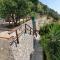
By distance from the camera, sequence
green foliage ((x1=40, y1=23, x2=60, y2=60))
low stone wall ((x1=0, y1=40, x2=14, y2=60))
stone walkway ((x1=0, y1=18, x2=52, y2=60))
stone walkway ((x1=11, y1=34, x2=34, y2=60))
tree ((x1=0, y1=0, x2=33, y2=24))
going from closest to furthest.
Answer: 1. green foliage ((x1=40, y1=23, x2=60, y2=60))
2. low stone wall ((x1=0, y1=40, x2=14, y2=60))
3. stone walkway ((x1=0, y1=18, x2=52, y2=60))
4. stone walkway ((x1=11, y1=34, x2=34, y2=60))
5. tree ((x1=0, y1=0, x2=33, y2=24))

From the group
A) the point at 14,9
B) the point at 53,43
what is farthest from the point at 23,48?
the point at 14,9

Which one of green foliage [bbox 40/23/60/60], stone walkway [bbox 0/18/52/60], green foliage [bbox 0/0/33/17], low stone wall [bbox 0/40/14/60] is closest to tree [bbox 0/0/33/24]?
green foliage [bbox 0/0/33/17]

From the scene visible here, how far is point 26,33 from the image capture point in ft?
41.0

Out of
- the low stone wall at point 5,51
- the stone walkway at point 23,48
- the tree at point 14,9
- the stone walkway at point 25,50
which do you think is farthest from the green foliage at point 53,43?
the tree at point 14,9


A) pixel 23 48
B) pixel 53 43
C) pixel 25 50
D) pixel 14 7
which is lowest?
pixel 25 50

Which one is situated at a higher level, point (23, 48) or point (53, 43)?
point (53, 43)

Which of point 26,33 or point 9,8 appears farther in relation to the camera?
point 9,8

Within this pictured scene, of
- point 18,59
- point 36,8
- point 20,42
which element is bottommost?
point 18,59

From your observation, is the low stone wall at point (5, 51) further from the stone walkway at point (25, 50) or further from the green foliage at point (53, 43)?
the green foliage at point (53, 43)

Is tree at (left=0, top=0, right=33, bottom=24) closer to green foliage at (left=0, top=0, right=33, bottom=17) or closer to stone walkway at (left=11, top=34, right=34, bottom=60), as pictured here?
green foliage at (left=0, top=0, right=33, bottom=17)

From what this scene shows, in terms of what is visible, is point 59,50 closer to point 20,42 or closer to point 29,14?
point 20,42

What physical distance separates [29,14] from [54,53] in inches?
907

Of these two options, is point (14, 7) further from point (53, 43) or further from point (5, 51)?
point (53, 43)

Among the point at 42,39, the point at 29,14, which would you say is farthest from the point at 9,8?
the point at 42,39
